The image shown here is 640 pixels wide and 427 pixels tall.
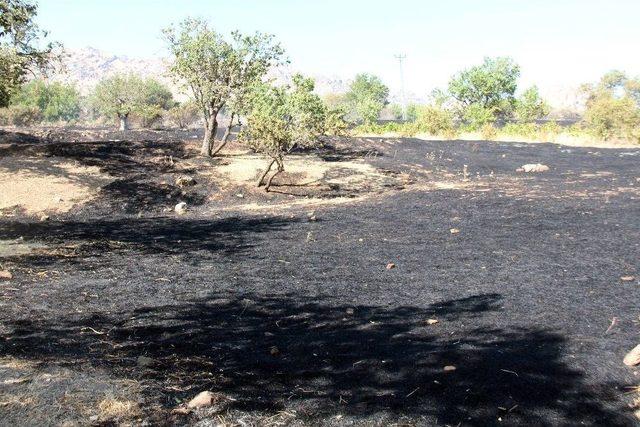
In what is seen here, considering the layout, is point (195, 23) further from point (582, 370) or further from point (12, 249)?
point (582, 370)

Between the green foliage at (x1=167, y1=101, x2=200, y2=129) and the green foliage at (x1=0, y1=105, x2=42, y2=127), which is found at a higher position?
the green foliage at (x1=0, y1=105, x2=42, y2=127)

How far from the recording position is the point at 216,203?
14.1m

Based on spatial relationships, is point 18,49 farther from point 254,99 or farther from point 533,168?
point 533,168

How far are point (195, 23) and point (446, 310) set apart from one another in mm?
14911

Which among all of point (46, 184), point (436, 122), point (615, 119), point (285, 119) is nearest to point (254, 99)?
point (285, 119)

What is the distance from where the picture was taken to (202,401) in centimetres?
338

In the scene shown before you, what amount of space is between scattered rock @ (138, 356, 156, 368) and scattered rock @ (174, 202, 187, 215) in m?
9.11

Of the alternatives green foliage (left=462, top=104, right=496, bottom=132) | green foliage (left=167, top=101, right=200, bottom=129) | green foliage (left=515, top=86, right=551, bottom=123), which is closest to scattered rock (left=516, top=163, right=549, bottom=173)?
green foliage (left=167, top=101, right=200, bottom=129)

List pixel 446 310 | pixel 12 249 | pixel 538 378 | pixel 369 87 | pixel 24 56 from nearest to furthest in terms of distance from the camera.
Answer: pixel 538 378
pixel 446 310
pixel 12 249
pixel 24 56
pixel 369 87

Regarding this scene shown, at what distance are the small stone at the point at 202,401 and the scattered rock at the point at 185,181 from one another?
12247 mm

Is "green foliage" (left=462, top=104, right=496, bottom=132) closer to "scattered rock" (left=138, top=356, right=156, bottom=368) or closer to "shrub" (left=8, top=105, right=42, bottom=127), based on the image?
"shrub" (left=8, top=105, right=42, bottom=127)

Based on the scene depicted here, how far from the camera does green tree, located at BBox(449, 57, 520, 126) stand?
45.9 metres

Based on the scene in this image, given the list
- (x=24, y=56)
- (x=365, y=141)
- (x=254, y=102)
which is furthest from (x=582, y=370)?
(x=365, y=141)

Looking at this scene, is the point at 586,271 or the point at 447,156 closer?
the point at 586,271
